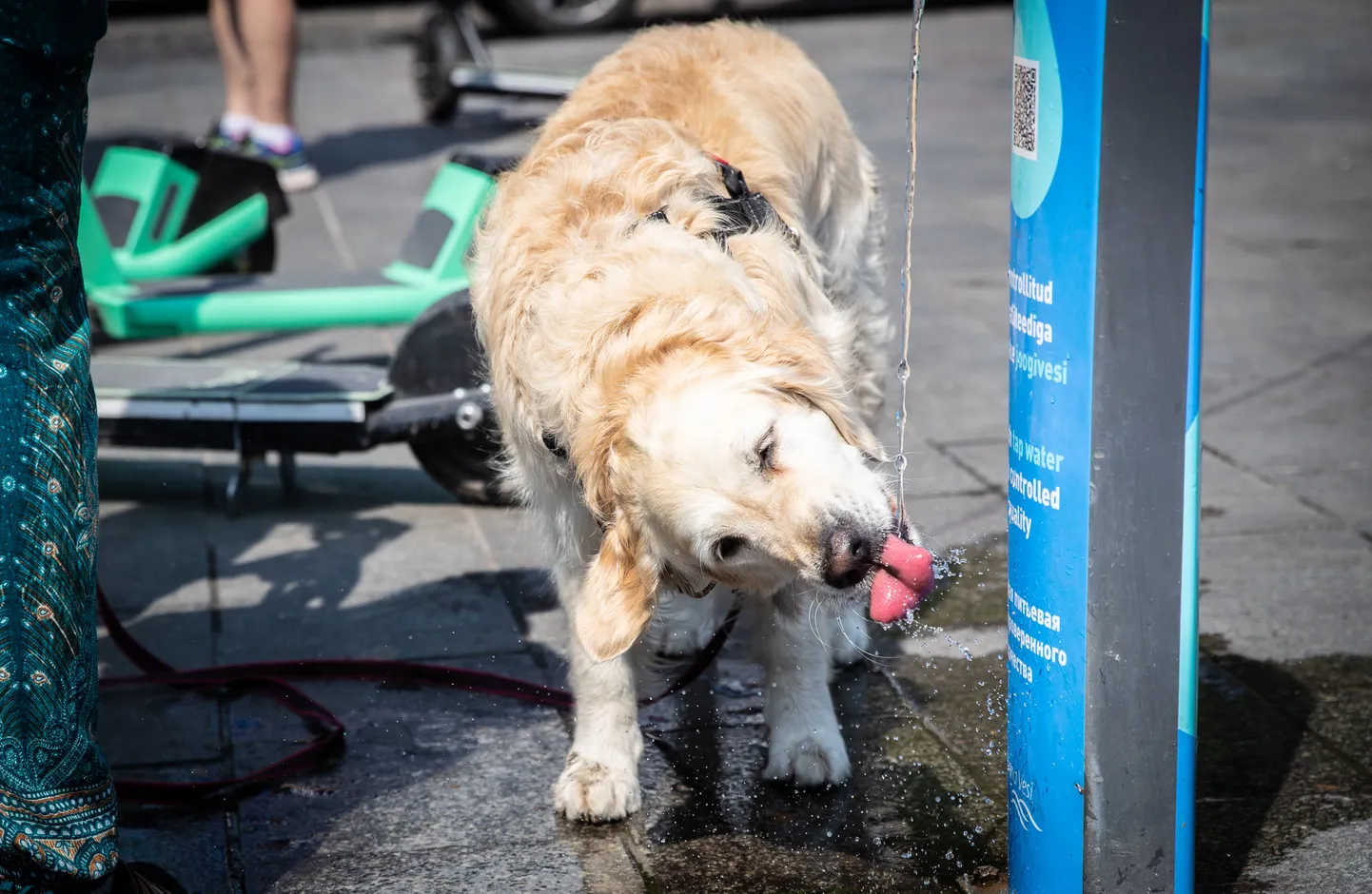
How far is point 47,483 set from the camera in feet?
7.94

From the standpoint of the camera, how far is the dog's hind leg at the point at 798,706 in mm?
3211

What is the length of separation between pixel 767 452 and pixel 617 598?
45 centimetres

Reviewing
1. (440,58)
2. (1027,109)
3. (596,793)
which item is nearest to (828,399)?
(1027,109)

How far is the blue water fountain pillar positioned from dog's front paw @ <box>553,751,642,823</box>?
951mm

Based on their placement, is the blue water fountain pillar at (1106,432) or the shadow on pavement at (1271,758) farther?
the shadow on pavement at (1271,758)

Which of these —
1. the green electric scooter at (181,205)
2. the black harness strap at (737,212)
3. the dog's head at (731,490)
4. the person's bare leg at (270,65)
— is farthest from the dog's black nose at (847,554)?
the person's bare leg at (270,65)

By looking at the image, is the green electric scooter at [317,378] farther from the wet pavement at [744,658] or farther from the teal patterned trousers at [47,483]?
the teal patterned trousers at [47,483]

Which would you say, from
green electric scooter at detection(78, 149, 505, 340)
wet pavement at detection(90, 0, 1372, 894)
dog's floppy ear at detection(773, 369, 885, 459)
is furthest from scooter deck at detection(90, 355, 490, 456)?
dog's floppy ear at detection(773, 369, 885, 459)

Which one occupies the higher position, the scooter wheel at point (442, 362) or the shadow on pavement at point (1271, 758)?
the scooter wheel at point (442, 362)

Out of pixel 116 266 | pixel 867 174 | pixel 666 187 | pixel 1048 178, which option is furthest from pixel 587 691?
pixel 116 266

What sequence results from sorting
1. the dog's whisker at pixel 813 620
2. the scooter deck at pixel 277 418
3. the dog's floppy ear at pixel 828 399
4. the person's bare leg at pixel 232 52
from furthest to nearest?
the person's bare leg at pixel 232 52, the scooter deck at pixel 277 418, the dog's whisker at pixel 813 620, the dog's floppy ear at pixel 828 399

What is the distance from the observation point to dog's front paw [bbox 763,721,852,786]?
3205 millimetres

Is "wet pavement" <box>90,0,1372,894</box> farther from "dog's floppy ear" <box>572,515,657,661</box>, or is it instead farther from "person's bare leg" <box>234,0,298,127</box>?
"person's bare leg" <box>234,0,298,127</box>

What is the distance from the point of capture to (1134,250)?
2191mm
